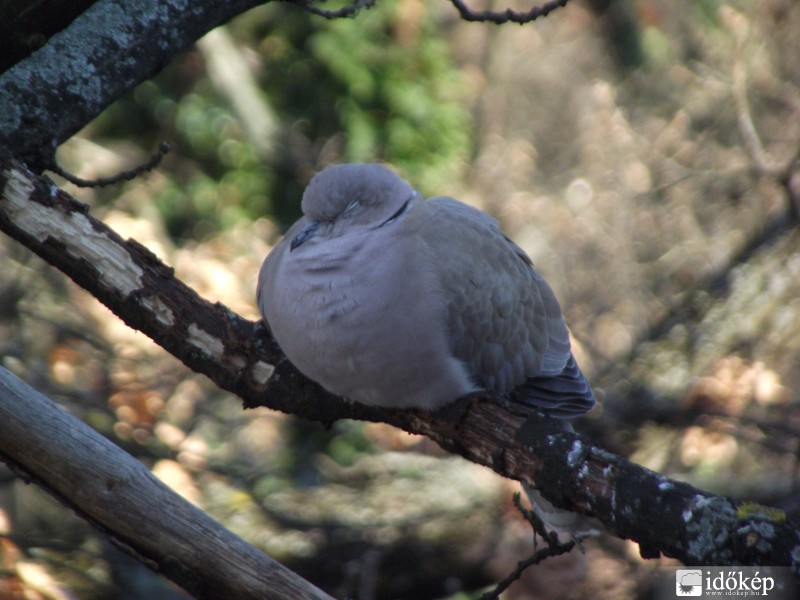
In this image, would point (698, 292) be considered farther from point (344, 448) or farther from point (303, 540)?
point (303, 540)

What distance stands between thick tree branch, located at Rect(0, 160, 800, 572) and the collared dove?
0.40ft

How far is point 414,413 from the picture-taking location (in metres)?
2.64

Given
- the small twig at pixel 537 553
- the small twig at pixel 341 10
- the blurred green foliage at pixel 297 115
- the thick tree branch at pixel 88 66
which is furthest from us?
the blurred green foliage at pixel 297 115

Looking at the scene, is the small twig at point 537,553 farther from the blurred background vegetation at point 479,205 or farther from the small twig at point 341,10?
the blurred background vegetation at point 479,205

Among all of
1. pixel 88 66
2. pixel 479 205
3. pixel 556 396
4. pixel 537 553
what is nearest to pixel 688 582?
pixel 537 553

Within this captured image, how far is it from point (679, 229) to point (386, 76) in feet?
9.82

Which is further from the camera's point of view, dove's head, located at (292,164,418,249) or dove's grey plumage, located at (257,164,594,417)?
dove's head, located at (292,164,418,249)

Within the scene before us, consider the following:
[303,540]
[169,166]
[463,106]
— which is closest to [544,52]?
[463,106]

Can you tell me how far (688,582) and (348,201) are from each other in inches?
57.8

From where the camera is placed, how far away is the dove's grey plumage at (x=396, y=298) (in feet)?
8.11

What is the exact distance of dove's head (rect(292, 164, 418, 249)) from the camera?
2.66m

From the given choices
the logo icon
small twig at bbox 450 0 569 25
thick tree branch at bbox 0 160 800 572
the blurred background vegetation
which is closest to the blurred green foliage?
the blurred background vegetation
